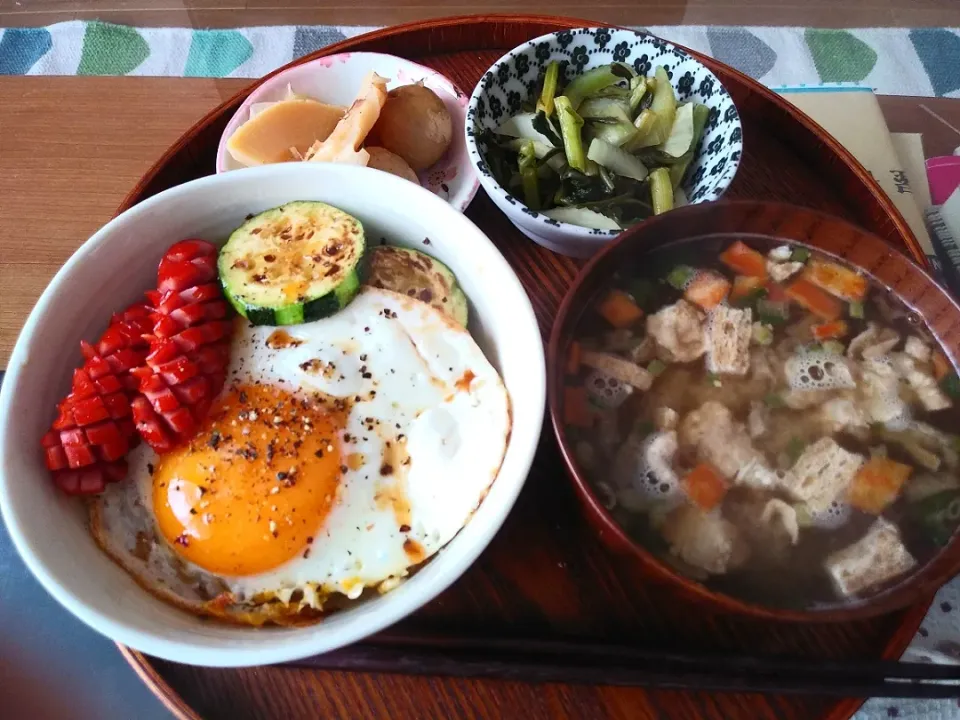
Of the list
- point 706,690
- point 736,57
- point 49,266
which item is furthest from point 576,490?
point 736,57

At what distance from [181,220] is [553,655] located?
1018 mm

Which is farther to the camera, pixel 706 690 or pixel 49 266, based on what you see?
pixel 49 266

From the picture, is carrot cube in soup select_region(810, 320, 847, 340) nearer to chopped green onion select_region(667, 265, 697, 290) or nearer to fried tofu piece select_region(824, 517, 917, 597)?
chopped green onion select_region(667, 265, 697, 290)

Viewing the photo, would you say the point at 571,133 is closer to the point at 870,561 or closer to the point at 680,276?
the point at 680,276

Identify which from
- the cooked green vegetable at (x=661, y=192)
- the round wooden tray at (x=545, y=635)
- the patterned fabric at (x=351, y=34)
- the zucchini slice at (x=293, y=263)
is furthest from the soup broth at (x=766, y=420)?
the patterned fabric at (x=351, y=34)

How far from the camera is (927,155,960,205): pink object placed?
6.71 feet

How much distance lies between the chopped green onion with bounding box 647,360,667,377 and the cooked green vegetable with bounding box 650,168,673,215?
42cm

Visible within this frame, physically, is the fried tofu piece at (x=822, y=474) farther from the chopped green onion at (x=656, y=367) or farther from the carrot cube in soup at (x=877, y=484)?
the chopped green onion at (x=656, y=367)

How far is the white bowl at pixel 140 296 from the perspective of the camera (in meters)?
0.97

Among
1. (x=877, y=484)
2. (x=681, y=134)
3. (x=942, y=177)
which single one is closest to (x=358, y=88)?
(x=681, y=134)

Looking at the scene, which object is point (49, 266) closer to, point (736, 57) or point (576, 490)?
point (576, 490)

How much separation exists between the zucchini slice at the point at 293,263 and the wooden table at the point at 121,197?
25.2 inches

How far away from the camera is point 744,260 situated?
1.40 metres

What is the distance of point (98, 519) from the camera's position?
3.78 ft
